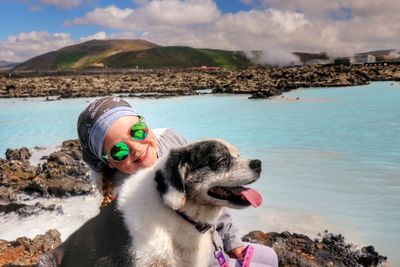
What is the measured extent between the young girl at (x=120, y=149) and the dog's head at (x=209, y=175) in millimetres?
572

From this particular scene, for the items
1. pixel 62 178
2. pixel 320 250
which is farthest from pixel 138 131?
pixel 62 178

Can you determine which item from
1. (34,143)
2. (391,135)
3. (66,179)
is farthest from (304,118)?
(66,179)

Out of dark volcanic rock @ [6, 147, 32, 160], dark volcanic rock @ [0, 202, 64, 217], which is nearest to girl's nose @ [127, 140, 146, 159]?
dark volcanic rock @ [0, 202, 64, 217]

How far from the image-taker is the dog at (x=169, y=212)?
2965 mm

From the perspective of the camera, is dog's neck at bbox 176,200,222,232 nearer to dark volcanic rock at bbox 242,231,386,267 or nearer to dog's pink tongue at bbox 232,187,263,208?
dog's pink tongue at bbox 232,187,263,208

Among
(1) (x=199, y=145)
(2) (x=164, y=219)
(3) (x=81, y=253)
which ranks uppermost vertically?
(1) (x=199, y=145)

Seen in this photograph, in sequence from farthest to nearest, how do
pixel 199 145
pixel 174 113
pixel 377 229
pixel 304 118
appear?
pixel 174 113 < pixel 304 118 < pixel 377 229 < pixel 199 145

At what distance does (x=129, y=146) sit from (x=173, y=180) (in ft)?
2.65

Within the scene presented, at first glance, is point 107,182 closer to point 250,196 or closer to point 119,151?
point 119,151

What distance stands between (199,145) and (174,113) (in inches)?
887

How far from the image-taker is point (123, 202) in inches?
125

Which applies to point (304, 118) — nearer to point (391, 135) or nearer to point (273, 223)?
point (391, 135)

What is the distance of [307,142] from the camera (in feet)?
50.6

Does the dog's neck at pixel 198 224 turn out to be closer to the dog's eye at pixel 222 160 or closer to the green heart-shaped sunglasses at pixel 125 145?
the dog's eye at pixel 222 160
